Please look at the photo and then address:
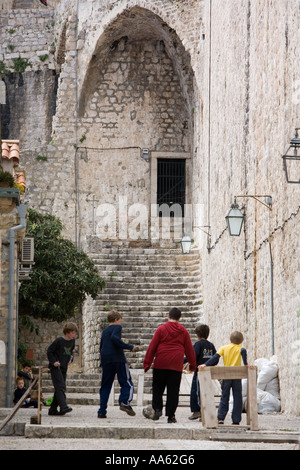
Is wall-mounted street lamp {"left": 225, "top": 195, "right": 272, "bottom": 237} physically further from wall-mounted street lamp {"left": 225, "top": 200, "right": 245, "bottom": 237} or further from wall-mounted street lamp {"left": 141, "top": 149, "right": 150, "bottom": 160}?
wall-mounted street lamp {"left": 141, "top": 149, "right": 150, "bottom": 160}

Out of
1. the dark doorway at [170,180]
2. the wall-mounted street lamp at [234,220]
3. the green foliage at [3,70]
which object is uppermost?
the green foliage at [3,70]

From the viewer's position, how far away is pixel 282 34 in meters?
13.6

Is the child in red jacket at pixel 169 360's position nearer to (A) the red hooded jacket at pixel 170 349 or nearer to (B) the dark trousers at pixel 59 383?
(A) the red hooded jacket at pixel 170 349

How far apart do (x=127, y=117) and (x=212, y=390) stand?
66.0 feet

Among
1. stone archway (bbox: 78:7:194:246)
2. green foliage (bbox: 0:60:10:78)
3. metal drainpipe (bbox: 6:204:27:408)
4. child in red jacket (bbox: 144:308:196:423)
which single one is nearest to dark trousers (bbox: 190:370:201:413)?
child in red jacket (bbox: 144:308:196:423)

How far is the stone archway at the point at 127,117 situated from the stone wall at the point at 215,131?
4 centimetres

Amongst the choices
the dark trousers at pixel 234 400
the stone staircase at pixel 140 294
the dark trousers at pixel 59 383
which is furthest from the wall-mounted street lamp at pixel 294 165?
the stone staircase at pixel 140 294

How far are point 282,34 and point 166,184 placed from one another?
49.4 ft

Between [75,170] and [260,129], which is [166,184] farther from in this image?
[260,129]

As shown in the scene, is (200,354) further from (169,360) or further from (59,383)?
(59,383)

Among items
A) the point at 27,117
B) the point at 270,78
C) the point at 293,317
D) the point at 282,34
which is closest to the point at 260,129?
the point at 270,78

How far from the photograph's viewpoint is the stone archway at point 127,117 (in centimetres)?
2816

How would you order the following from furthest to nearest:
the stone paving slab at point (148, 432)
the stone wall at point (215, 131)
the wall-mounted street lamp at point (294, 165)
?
A: the stone wall at point (215, 131) → the wall-mounted street lamp at point (294, 165) → the stone paving slab at point (148, 432)

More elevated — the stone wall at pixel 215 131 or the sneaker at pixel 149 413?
the stone wall at pixel 215 131
